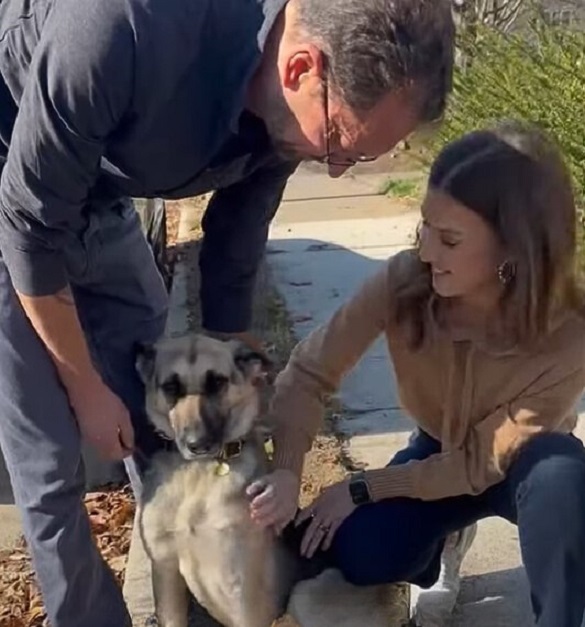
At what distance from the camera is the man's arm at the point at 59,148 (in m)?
2.31

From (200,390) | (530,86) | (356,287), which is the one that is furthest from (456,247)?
(530,86)

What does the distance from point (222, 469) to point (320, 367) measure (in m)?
0.35

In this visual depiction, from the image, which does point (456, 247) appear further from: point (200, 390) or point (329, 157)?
point (200, 390)

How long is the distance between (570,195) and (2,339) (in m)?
1.30

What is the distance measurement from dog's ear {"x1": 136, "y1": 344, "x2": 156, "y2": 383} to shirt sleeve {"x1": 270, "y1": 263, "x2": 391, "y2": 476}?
318 millimetres

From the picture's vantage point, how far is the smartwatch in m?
3.20

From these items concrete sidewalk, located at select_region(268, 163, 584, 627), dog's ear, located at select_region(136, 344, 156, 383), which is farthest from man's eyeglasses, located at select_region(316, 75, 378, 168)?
concrete sidewalk, located at select_region(268, 163, 584, 627)

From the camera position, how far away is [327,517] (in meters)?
3.25

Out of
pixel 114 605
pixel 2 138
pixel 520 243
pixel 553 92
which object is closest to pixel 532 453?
pixel 520 243

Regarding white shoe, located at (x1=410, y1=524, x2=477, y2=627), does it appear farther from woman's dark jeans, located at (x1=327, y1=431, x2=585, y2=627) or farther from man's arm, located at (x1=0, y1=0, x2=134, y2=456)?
man's arm, located at (x1=0, y1=0, x2=134, y2=456)

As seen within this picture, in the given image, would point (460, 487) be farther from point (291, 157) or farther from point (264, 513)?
point (291, 157)

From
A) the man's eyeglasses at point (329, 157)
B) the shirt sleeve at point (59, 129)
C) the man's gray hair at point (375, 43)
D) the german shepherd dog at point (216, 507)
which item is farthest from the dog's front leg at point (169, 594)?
the man's gray hair at point (375, 43)

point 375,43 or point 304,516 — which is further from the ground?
point 375,43

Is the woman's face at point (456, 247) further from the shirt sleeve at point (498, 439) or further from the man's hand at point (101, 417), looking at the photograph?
the man's hand at point (101, 417)
